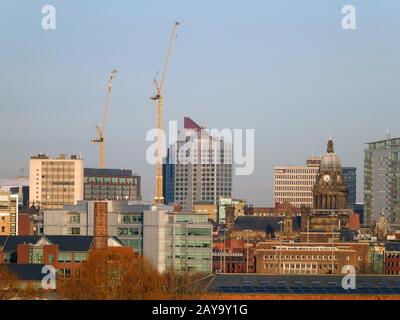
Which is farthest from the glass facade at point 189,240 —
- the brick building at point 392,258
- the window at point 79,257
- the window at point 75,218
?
the brick building at point 392,258

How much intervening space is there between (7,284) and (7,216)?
70310 mm

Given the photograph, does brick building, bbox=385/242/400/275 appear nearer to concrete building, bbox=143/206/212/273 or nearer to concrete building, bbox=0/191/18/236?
concrete building, bbox=0/191/18/236

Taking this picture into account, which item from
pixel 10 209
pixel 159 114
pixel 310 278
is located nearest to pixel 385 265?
pixel 159 114

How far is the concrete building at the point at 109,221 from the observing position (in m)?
101

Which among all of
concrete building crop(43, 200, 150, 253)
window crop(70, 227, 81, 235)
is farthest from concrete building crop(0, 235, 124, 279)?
window crop(70, 227, 81, 235)

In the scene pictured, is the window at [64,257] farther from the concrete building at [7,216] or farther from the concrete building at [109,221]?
the concrete building at [7,216]

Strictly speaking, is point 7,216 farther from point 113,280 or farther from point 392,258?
point 113,280

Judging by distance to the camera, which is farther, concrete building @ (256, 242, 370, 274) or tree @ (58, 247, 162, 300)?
concrete building @ (256, 242, 370, 274)

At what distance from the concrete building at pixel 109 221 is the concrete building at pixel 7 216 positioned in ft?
98.1

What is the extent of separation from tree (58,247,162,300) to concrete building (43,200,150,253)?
1738 centimetres

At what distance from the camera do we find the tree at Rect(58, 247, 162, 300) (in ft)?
210

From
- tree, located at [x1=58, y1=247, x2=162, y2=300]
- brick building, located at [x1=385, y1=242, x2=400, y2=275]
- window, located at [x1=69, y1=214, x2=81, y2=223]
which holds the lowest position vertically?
brick building, located at [x1=385, y1=242, x2=400, y2=275]

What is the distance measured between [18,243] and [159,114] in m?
55.9
